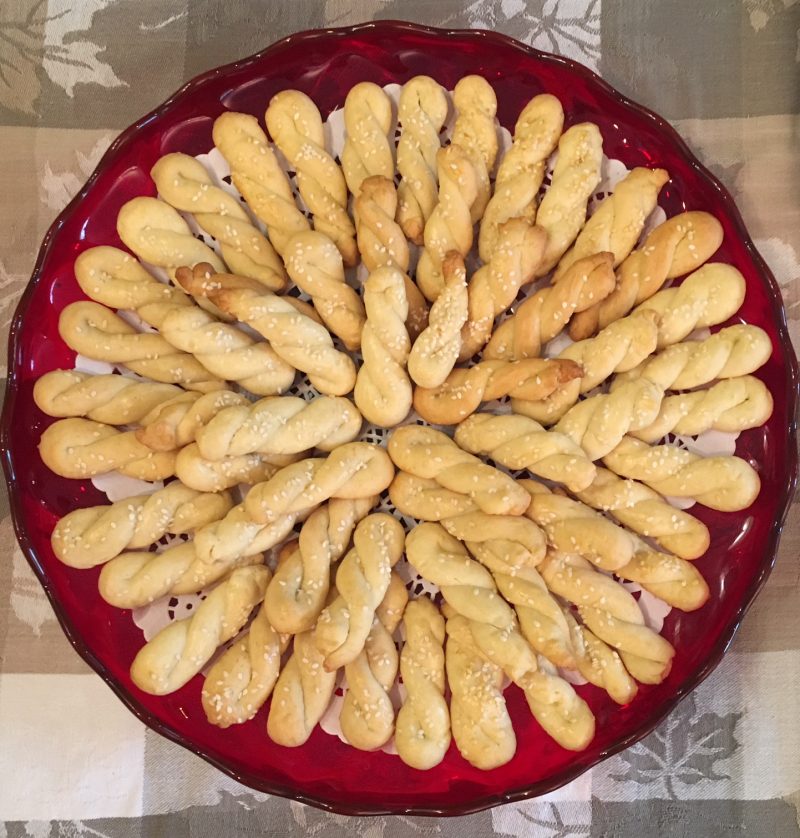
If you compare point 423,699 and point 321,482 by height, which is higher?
point 321,482

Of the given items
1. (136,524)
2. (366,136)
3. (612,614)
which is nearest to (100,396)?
(136,524)

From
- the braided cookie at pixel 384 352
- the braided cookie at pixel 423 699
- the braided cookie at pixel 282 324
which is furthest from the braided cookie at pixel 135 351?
the braided cookie at pixel 423 699

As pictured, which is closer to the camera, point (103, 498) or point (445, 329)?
point (445, 329)

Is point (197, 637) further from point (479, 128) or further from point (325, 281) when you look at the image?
point (479, 128)

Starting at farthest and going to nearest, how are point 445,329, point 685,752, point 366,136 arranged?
point 685,752 < point 366,136 < point 445,329

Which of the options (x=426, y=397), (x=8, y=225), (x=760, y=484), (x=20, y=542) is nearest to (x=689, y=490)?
(x=760, y=484)

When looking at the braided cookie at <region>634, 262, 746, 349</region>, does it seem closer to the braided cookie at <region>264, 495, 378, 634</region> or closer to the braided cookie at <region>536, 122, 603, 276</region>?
the braided cookie at <region>536, 122, 603, 276</region>
